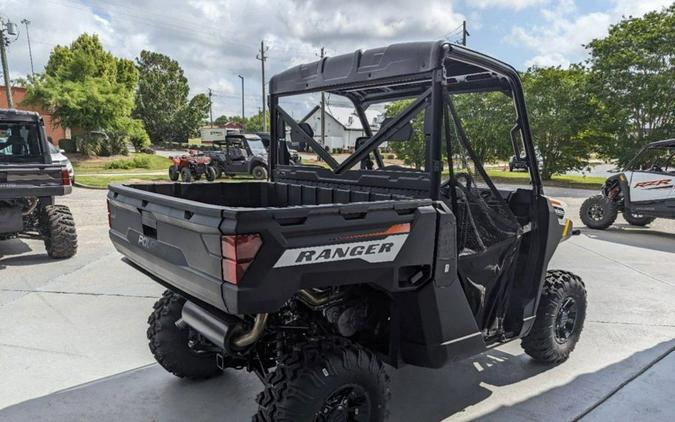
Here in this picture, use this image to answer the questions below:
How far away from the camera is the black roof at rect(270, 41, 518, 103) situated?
7.89ft

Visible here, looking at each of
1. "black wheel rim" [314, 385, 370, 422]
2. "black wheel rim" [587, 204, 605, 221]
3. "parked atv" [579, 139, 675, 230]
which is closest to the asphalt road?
"black wheel rim" [314, 385, 370, 422]

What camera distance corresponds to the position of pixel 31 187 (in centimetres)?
582

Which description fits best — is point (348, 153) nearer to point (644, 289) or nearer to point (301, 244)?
point (301, 244)

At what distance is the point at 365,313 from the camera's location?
2.68 m

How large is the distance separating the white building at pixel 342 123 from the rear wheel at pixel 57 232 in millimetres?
4205

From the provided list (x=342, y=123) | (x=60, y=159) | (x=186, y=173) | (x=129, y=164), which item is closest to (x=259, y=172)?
(x=186, y=173)

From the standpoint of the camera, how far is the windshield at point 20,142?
6785 millimetres

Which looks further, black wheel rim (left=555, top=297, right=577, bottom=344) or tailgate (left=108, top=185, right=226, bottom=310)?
black wheel rim (left=555, top=297, right=577, bottom=344)

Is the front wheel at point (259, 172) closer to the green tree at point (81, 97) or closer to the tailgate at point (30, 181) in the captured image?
the green tree at point (81, 97)

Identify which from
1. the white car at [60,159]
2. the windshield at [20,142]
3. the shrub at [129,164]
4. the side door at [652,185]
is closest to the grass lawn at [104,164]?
the shrub at [129,164]

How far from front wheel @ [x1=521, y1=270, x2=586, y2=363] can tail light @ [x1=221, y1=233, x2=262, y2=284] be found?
2.29 meters

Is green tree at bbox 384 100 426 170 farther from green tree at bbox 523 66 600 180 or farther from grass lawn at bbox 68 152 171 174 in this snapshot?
grass lawn at bbox 68 152 171 174

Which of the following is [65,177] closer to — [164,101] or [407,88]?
[407,88]

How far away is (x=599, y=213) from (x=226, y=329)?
894 cm
